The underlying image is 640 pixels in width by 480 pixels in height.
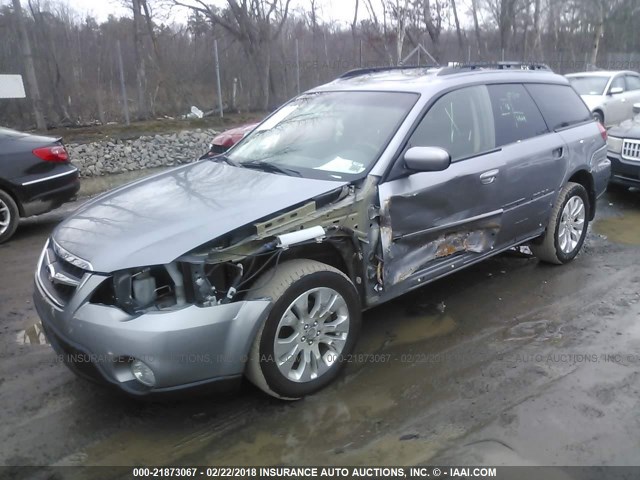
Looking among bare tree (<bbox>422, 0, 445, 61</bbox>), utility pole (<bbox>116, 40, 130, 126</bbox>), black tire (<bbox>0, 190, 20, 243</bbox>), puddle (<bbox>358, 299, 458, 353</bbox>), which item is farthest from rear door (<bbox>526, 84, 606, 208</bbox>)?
bare tree (<bbox>422, 0, 445, 61</bbox>)

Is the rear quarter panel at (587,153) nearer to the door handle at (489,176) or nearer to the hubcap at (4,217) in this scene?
the door handle at (489,176)

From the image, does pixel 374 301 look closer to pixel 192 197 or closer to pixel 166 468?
pixel 192 197

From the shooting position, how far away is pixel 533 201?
4.68 m

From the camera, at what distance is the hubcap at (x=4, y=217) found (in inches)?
249

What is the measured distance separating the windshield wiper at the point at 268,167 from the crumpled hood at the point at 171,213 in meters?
0.08

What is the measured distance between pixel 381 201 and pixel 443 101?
3.53 ft

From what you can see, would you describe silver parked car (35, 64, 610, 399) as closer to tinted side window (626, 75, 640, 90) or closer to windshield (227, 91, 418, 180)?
windshield (227, 91, 418, 180)

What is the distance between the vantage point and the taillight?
6.54 m

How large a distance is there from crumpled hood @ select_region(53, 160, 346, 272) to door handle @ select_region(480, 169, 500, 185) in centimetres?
128

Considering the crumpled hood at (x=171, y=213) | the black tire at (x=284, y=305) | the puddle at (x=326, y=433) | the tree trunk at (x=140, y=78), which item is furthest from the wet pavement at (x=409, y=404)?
the tree trunk at (x=140, y=78)

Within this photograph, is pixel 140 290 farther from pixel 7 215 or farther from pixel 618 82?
pixel 618 82

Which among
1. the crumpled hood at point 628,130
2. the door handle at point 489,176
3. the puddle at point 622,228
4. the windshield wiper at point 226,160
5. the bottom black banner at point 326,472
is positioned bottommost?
the puddle at point 622,228

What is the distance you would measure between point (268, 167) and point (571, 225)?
3.11 meters

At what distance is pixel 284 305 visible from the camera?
300 cm
